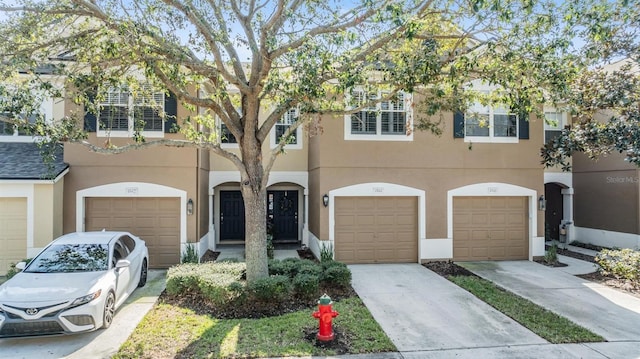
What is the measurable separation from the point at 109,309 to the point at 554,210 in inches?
672

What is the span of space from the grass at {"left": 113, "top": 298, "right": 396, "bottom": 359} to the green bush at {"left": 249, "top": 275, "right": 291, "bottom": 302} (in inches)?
18.9

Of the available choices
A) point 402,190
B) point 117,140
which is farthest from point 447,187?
point 117,140

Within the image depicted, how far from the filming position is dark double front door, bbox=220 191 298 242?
15.4 metres

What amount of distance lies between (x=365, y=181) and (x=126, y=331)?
7664mm

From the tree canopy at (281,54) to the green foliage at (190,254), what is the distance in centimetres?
395

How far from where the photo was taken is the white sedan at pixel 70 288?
580 cm

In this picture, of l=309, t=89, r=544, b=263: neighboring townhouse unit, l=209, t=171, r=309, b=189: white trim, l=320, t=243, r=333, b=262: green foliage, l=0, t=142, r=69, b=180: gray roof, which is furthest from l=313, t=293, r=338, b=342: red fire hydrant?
l=209, t=171, r=309, b=189: white trim

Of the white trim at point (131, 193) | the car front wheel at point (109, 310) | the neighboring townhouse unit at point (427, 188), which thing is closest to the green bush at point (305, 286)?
the car front wheel at point (109, 310)

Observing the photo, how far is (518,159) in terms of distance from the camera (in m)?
12.3

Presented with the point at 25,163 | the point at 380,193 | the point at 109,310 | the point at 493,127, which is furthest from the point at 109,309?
the point at 493,127

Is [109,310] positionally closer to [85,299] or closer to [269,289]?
[85,299]

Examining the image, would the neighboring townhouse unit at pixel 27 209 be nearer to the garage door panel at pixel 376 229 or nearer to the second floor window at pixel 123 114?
the second floor window at pixel 123 114

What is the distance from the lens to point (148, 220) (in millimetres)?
11344

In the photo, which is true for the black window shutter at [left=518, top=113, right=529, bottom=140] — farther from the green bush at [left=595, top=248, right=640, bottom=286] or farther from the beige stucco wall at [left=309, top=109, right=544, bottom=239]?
the green bush at [left=595, top=248, right=640, bottom=286]
